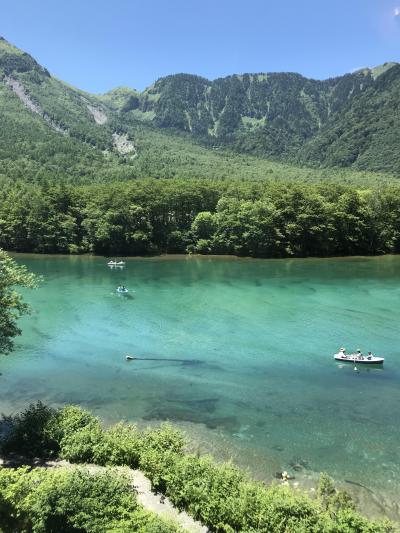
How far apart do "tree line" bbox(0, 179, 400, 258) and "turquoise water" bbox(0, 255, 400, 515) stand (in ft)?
137

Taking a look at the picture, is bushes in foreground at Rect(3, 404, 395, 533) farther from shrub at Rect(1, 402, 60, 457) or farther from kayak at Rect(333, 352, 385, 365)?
kayak at Rect(333, 352, 385, 365)

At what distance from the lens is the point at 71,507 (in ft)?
54.5

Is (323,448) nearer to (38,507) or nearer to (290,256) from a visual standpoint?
(38,507)

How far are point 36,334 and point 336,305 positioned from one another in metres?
41.8

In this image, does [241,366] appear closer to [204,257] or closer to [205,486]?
[205,486]

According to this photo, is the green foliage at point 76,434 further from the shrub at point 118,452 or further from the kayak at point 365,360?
the kayak at point 365,360

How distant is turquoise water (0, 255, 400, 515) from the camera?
29.2 meters

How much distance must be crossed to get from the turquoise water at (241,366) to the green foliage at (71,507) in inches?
432

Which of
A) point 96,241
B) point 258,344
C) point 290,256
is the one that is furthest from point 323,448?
point 96,241

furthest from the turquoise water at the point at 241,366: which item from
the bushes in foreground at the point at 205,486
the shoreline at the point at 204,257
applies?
the shoreline at the point at 204,257

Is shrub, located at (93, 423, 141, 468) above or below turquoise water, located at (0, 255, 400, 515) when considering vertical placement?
above

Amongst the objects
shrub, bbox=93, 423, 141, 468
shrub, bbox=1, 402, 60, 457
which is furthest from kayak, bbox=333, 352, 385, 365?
shrub, bbox=1, 402, 60, 457

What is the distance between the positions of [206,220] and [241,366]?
91711 millimetres

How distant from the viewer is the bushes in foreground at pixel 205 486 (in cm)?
1672
